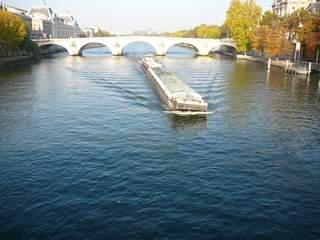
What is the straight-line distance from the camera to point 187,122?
40.7 metres

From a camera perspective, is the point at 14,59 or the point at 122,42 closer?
the point at 14,59

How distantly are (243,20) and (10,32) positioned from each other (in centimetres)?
7134

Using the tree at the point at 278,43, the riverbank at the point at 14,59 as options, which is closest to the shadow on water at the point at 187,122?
the tree at the point at 278,43

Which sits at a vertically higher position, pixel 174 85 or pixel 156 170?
pixel 174 85

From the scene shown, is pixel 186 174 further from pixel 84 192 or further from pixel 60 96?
pixel 60 96

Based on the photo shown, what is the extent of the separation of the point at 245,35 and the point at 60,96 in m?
86.2

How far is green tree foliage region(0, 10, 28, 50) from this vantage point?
102875mm

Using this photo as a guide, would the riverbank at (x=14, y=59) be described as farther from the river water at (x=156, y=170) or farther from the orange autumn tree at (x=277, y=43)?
the orange autumn tree at (x=277, y=43)

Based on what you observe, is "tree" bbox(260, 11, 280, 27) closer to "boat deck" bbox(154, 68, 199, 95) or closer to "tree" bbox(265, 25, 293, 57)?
"tree" bbox(265, 25, 293, 57)

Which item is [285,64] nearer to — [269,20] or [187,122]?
[269,20]

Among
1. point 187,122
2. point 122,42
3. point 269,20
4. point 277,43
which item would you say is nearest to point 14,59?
point 122,42

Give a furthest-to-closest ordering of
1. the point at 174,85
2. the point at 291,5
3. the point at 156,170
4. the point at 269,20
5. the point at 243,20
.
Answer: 1. the point at 291,5
2. the point at 269,20
3. the point at 243,20
4. the point at 174,85
5. the point at 156,170

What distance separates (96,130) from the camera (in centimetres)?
3831

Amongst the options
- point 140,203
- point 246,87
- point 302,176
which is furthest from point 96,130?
point 246,87
